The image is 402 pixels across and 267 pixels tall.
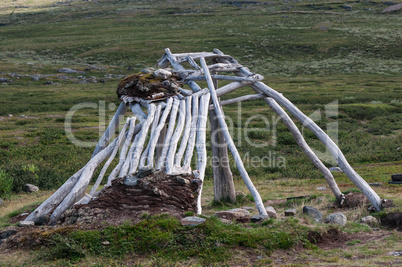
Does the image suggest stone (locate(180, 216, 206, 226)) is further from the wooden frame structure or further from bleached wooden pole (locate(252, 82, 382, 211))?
bleached wooden pole (locate(252, 82, 382, 211))

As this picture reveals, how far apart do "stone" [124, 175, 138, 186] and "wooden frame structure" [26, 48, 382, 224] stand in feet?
0.86

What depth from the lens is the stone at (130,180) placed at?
870 cm

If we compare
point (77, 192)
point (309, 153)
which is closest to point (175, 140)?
point (77, 192)

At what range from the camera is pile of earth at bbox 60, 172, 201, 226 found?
27.1 feet

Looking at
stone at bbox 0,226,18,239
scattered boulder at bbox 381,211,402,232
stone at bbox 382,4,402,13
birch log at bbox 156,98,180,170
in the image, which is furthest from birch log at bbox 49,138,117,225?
stone at bbox 382,4,402,13

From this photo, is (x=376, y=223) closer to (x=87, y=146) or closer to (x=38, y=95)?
(x=87, y=146)

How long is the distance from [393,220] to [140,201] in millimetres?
5742

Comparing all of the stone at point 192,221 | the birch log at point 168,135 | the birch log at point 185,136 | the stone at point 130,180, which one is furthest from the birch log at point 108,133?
the stone at point 192,221

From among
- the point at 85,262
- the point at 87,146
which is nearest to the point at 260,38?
the point at 87,146

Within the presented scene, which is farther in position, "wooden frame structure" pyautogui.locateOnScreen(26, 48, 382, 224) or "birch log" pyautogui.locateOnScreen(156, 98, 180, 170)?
"birch log" pyautogui.locateOnScreen(156, 98, 180, 170)

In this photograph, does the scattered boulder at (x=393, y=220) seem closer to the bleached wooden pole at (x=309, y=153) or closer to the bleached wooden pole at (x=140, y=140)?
the bleached wooden pole at (x=309, y=153)

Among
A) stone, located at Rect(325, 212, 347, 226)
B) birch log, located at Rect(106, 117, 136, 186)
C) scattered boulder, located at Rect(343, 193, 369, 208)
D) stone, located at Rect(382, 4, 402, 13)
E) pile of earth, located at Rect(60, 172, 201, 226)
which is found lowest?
stone, located at Rect(325, 212, 347, 226)

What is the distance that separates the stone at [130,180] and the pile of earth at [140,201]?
0.06 meters

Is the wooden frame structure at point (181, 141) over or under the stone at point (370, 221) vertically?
over
